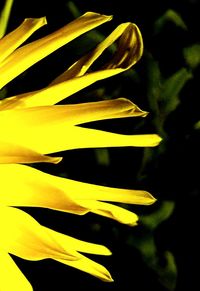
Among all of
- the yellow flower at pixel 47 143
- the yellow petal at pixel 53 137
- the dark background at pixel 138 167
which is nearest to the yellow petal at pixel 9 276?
the yellow flower at pixel 47 143

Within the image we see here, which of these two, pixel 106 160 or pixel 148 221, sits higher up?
pixel 106 160

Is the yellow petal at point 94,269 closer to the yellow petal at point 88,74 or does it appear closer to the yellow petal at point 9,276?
the yellow petal at point 9,276

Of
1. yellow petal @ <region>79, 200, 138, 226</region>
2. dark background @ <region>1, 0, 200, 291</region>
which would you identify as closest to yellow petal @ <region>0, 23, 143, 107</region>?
yellow petal @ <region>79, 200, 138, 226</region>

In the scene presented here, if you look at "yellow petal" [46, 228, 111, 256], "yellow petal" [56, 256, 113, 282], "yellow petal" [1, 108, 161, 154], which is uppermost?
"yellow petal" [1, 108, 161, 154]

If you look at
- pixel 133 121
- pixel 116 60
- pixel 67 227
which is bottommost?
pixel 67 227

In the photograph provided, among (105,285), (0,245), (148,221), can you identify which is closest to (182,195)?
(148,221)

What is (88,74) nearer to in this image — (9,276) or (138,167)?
(9,276)

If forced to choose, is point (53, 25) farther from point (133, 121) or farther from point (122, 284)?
point (122, 284)

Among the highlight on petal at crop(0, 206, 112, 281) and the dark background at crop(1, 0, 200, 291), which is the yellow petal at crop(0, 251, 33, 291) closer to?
the highlight on petal at crop(0, 206, 112, 281)
